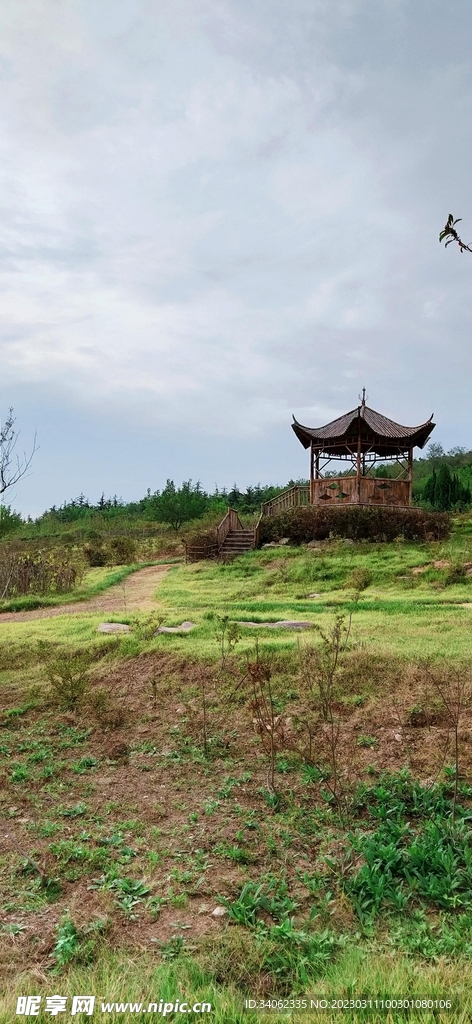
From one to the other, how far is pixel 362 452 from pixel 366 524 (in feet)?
12.4

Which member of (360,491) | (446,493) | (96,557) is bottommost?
(96,557)

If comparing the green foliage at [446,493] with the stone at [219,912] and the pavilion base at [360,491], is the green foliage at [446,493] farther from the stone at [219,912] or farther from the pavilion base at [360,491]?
the stone at [219,912]

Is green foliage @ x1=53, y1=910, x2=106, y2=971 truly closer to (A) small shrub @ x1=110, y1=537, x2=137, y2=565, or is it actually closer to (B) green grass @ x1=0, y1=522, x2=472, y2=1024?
(B) green grass @ x1=0, y1=522, x2=472, y2=1024

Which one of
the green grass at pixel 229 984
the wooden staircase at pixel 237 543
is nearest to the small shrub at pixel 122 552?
the wooden staircase at pixel 237 543

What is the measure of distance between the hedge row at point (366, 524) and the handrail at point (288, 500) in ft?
6.75

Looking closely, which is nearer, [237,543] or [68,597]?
[68,597]

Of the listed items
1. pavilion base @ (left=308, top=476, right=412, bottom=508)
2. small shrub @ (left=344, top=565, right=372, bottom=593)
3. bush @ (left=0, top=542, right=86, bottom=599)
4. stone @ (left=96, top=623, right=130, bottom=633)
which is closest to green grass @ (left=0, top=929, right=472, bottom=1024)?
stone @ (left=96, top=623, right=130, bottom=633)

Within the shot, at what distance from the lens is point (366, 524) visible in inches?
679

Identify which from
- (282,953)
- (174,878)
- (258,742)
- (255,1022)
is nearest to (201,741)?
(258,742)

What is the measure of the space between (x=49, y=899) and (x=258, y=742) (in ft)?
6.57

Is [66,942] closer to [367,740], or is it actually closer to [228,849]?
[228,849]

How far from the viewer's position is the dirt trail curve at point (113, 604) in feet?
36.4

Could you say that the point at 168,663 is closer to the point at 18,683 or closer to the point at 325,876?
the point at 18,683

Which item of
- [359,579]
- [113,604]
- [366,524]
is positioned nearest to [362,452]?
[366,524]
